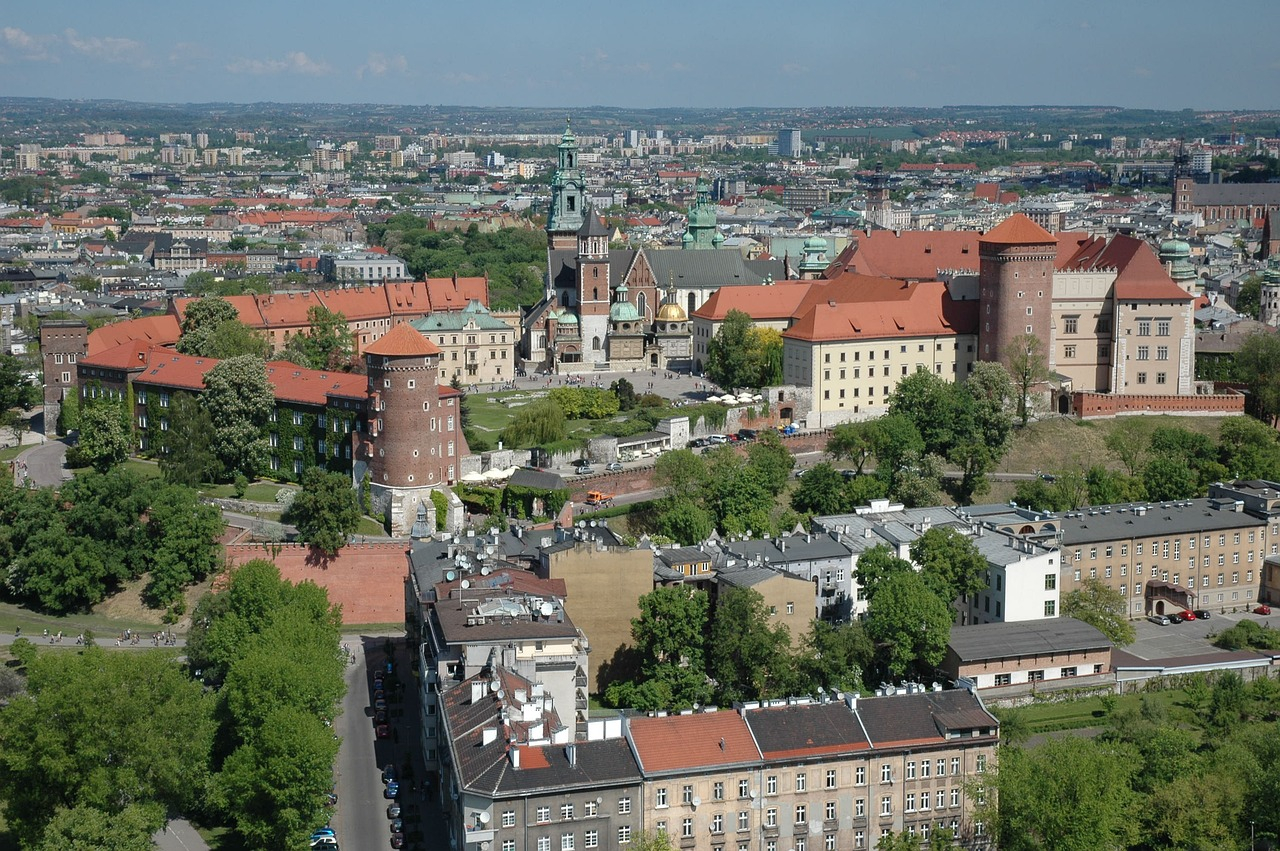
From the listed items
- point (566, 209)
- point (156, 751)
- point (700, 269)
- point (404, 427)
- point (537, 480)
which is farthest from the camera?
point (566, 209)

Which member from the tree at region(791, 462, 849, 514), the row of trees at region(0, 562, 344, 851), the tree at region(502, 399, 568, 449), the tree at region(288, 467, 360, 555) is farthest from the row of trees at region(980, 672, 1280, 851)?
the tree at region(502, 399, 568, 449)

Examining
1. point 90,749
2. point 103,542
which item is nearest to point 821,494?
point 103,542

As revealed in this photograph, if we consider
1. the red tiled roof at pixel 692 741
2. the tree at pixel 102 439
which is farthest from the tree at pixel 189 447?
the red tiled roof at pixel 692 741

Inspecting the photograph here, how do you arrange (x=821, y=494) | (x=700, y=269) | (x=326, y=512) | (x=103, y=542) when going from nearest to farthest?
(x=326, y=512)
(x=103, y=542)
(x=821, y=494)
(x=700, y=269)

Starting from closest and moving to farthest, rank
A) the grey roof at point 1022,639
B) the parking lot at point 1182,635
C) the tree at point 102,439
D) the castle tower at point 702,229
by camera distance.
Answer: the grey roof at point 1022,639 < the parking lot at point 1182,635 < the tree at point 102,439 < the castle tower at point 702,229

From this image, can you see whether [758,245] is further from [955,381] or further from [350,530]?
[350,530]

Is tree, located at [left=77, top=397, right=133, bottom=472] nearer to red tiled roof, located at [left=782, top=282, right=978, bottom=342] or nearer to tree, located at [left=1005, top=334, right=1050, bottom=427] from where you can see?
red tiled roof, located at [left=782, top=282, right=978, bottom=342]

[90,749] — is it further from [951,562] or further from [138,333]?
[138,333]

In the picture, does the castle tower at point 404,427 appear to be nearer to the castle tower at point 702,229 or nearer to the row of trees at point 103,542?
the row of trees at point 103,542
